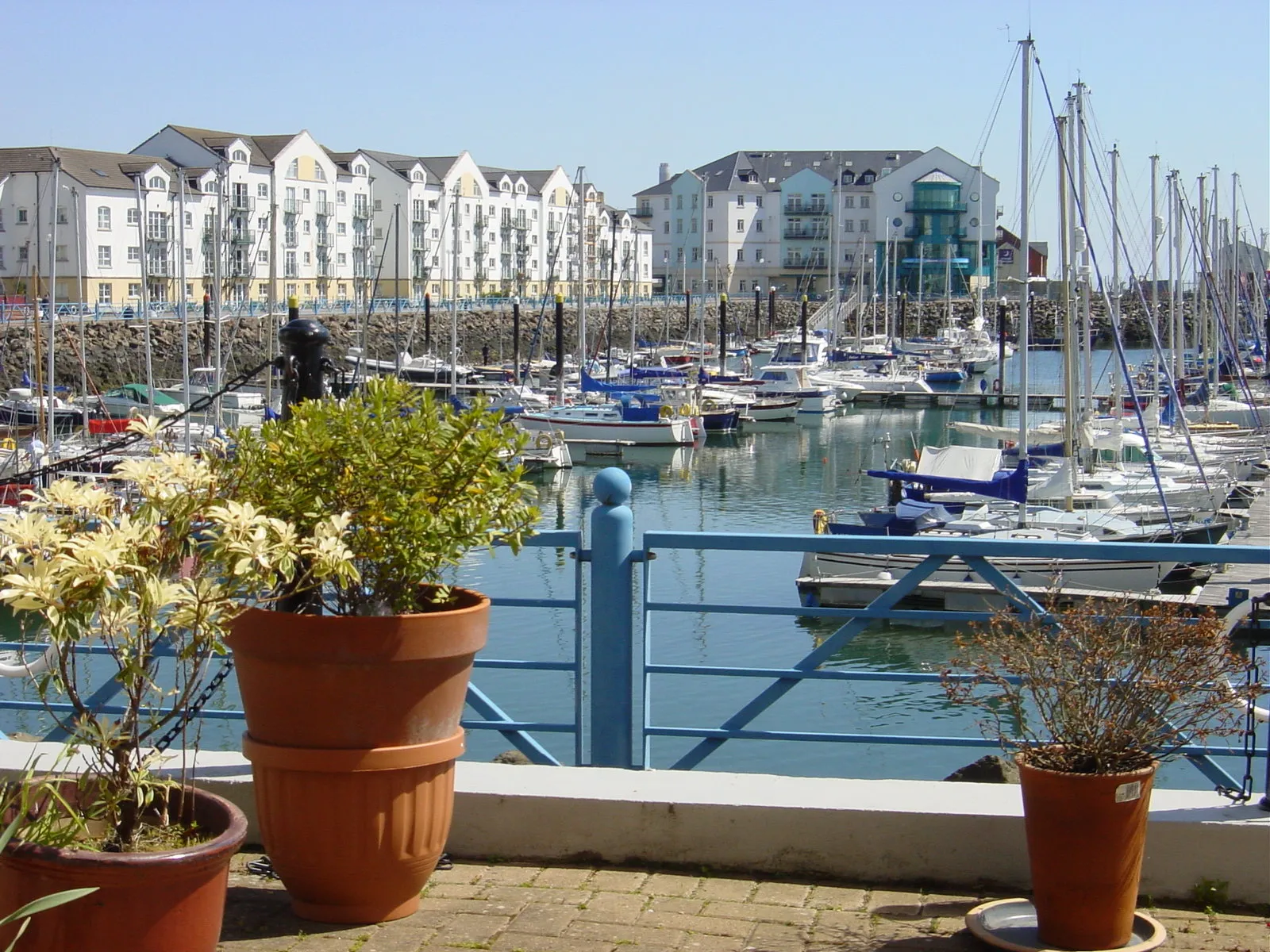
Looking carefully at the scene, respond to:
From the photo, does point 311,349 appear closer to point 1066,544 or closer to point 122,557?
point 122,557

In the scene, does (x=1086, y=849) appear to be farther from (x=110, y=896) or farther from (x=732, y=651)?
(x=732, y=651)

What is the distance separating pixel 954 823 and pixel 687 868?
951 millimetres

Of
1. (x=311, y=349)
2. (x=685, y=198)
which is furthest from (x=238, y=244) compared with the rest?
(x=311, y=349)

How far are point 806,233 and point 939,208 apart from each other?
1240 cm

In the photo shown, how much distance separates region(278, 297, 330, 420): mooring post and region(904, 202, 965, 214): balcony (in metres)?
121

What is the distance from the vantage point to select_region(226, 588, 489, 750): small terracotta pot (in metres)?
4.40

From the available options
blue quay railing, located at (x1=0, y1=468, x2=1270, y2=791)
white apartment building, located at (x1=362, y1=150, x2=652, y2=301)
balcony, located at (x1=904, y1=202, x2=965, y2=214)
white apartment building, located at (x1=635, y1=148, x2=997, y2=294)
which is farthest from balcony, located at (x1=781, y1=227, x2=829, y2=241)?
blue quay railing, located at (x1=0, y1=468, x2=1270, y2=791)

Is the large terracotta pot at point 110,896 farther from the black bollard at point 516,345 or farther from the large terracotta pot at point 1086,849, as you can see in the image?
the black bollard at point 516,345

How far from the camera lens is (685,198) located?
133m

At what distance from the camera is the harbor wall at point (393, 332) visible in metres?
62.5

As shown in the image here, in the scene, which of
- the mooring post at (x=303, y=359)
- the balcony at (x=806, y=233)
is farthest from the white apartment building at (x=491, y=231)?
the mooring post at (x=303, y=359)

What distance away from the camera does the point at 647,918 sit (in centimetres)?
474

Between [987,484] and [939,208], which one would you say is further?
[939,208]

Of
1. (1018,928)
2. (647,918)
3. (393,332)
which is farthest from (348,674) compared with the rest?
(393,332)
